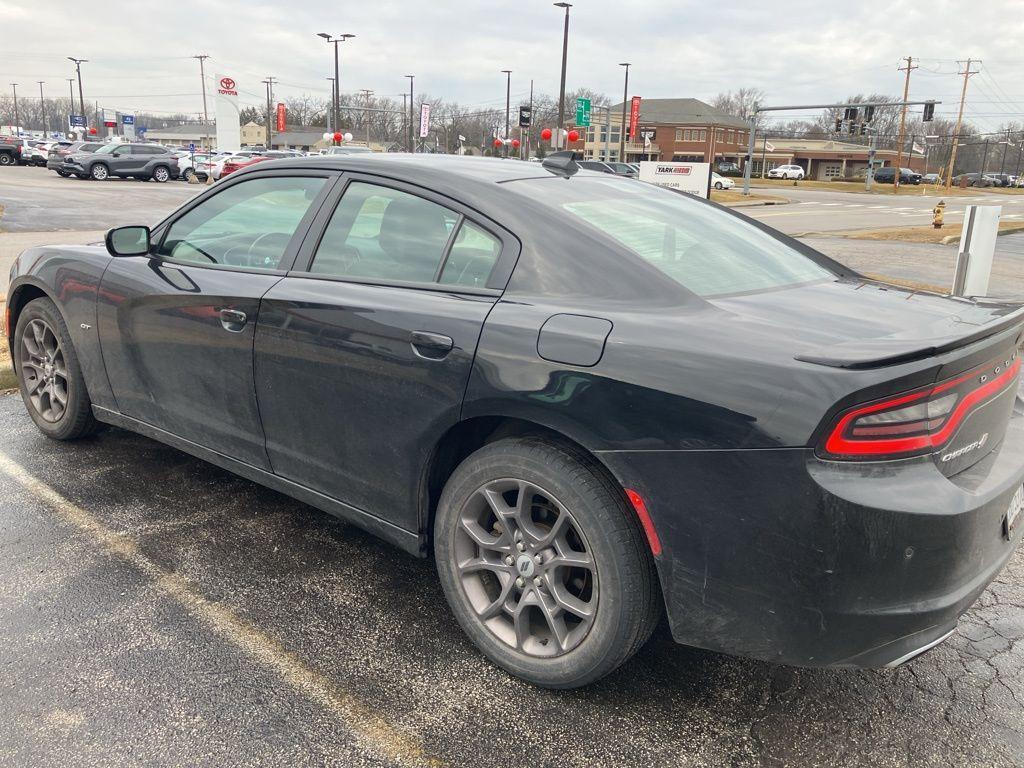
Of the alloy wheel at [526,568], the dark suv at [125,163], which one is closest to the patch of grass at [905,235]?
the alloy wheel at [526,568]

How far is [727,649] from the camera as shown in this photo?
2193 mm

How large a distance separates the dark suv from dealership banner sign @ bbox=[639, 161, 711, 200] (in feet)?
85.4

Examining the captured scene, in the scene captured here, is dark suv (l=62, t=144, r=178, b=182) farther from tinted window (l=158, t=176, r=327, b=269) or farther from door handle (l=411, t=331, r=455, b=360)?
door handle (l=411, t=331, r=455, b=360)

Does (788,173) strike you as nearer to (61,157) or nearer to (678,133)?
(678,133)

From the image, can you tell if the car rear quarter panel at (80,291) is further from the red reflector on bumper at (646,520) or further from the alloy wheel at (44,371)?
the red reflector on bumper at (646,520)

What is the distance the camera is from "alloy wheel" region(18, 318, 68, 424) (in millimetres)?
4316

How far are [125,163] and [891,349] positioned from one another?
132 feet

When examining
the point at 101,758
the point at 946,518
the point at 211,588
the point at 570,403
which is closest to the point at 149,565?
the point at 211,588

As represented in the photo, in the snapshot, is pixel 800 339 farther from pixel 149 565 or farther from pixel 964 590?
pixel 149 565

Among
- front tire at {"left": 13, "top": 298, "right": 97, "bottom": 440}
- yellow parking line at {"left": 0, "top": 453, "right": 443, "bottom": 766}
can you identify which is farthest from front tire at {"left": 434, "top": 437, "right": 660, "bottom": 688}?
front tire at {"left": 13, "top": 298, "right": 97, "bottom": 440}

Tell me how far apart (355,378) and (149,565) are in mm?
1235

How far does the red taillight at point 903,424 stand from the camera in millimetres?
1934

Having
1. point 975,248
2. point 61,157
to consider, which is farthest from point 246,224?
point 61,157

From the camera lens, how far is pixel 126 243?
3.75 metres
